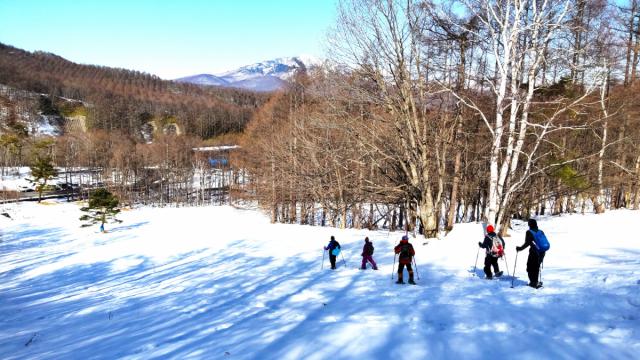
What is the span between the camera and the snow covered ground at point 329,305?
580 centimetres

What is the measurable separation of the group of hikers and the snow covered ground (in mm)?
340

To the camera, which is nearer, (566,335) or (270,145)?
(566,335)

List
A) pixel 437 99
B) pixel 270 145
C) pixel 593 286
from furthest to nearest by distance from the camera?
pixel 270 145 → pixel 437 99 → pixel 593 286

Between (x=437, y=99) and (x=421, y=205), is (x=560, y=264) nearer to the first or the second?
(x=421, y=205)

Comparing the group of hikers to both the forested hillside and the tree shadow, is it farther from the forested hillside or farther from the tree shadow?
the forested hillside

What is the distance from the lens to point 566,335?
5.74 m

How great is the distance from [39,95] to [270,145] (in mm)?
138721

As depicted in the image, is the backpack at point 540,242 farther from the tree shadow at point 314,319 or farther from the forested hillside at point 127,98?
the forested hillside at point 127,98

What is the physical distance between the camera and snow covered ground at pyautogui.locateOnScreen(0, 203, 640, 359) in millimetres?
5802

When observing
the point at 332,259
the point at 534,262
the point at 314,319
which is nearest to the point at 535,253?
the point at 534,262

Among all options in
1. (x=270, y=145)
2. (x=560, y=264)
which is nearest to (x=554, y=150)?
(x=560, y=264)

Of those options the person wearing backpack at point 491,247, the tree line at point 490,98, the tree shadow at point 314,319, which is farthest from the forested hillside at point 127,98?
the person wearing backpack at point 491,247

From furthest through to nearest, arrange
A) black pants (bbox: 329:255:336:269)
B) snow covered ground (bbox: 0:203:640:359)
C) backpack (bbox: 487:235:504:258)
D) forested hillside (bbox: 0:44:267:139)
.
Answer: forested hillside (bbox: 0:44:267:139)
black pants (bbox: 329:255:336:269)
backpack (bbox: 487:235:504:258)
snow covered ground (bbox: 0:203:640:359)

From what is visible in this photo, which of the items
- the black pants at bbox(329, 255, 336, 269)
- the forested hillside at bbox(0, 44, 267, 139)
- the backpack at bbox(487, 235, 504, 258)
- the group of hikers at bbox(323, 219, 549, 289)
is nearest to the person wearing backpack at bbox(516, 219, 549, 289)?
the group of hikers at bbox(323, 219, 549, 289)
